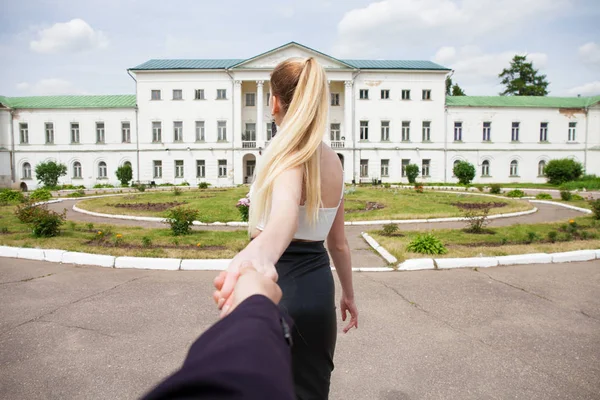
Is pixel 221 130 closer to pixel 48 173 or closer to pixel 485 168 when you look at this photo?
pixel 48 173

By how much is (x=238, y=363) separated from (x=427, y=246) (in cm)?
763

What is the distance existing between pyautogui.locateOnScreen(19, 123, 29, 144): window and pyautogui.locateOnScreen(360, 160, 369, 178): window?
128ft

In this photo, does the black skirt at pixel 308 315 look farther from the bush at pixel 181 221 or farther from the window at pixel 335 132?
the window at pixel 335 132

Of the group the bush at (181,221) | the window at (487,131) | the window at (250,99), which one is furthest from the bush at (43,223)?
the window at (487,131)

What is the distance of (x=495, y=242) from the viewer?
9.18 metres

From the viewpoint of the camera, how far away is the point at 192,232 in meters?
10.8

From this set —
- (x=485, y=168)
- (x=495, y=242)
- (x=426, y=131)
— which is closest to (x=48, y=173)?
(x=426, y=131)

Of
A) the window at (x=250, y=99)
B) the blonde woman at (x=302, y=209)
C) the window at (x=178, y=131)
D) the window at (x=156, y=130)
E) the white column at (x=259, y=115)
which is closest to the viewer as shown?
the blonde woman at (x=302, y=209)

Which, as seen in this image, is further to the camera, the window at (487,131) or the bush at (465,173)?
the window at (487,131)

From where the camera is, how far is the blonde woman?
1.28 meters

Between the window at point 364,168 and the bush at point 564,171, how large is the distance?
18714 mm

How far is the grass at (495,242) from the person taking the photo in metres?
7.78

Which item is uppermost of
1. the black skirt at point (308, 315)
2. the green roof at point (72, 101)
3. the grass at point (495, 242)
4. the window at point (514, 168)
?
the green roof at point (72, 101)

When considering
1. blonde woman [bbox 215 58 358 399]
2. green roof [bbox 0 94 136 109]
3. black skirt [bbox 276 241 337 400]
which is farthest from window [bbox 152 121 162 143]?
black skirt [bbox 276 241 337 400]
